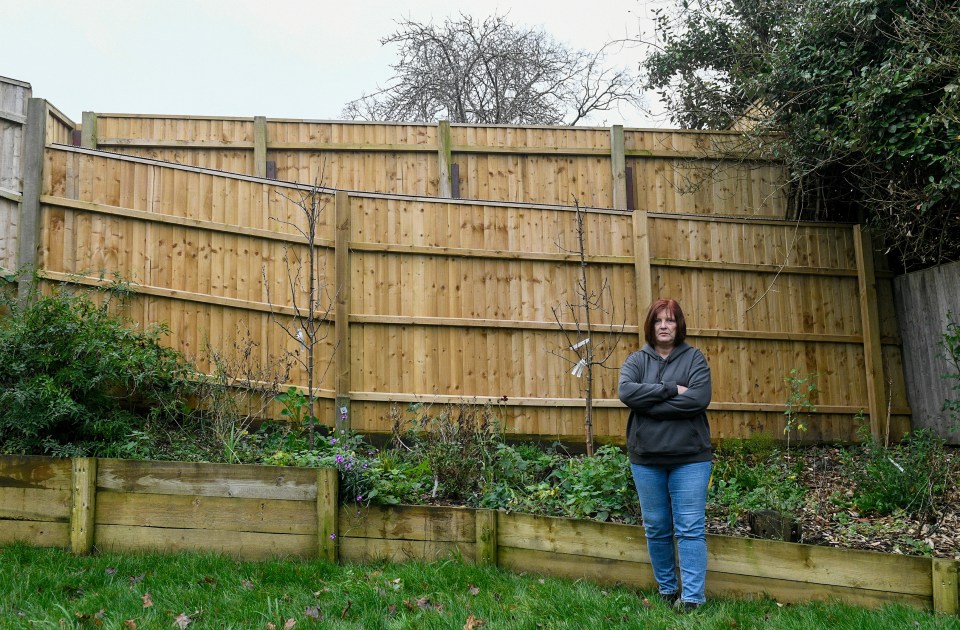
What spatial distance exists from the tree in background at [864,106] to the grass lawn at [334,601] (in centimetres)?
475

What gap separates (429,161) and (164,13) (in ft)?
27.6

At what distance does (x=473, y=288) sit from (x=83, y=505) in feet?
12.6

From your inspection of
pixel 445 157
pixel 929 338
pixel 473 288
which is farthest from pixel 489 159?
pixel 929 338

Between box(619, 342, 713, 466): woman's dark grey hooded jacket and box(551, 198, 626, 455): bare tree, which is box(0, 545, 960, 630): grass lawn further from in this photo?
box(551, 198, 626, 455): bare tree

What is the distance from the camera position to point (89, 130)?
29.5ft

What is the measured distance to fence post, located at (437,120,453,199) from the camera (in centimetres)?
952

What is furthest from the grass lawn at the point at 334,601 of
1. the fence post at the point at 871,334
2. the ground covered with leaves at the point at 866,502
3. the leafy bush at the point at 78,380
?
the fence post at the point at 871,334

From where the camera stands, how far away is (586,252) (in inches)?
303

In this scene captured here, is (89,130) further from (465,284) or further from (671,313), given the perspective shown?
(671,313)

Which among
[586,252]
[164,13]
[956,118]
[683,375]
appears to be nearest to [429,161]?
[586,252]

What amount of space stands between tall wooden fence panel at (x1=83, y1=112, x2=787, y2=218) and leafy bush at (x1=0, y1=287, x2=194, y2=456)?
3.66 metres

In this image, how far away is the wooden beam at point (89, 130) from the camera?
8.91 metres

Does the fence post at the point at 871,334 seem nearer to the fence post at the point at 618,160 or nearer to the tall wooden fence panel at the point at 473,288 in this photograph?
the tall wooden fence panel at the point at 473,288

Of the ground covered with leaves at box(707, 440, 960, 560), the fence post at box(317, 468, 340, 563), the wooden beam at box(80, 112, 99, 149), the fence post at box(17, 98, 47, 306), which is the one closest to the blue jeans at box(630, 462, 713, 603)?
the ground covered with leaves at box(707, 440, 960, 560)
